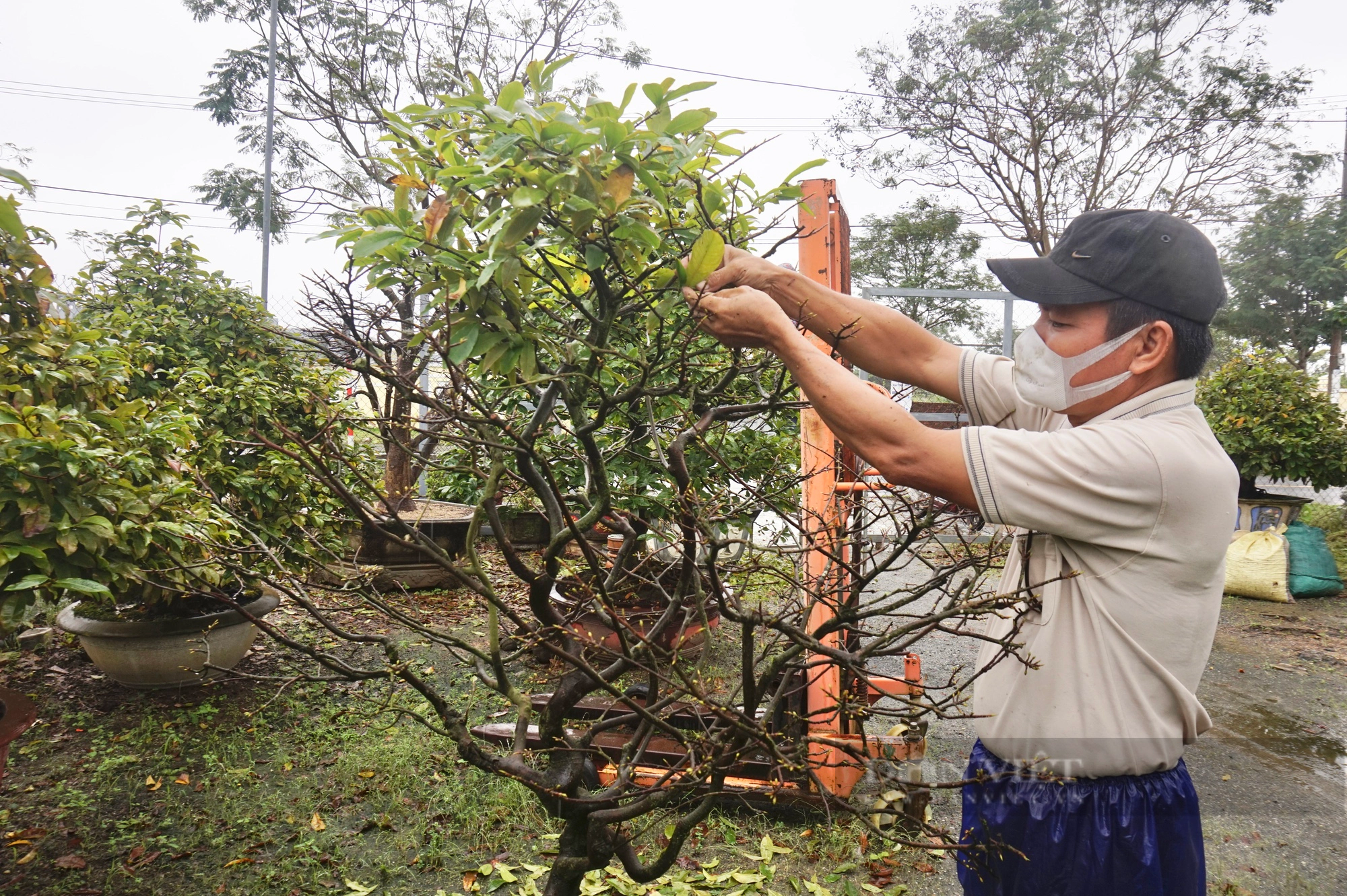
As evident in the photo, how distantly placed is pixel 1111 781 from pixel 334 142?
41.8 ft

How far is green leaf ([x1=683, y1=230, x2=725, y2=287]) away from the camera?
4.69ft

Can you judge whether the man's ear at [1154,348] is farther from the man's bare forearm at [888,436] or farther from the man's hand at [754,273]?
the man's hand at [754,273]

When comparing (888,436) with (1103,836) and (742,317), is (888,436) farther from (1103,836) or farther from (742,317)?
(1103,836)

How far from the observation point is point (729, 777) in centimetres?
323

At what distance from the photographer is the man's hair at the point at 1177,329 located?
145 cm

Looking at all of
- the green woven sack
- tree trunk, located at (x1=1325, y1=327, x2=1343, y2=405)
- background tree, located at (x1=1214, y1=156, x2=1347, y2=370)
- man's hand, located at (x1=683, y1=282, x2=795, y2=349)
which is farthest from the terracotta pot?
tree trunk, located at (x1=1325, y1=327, x2=1343, y2=405)

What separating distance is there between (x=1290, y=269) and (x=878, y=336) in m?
16.7

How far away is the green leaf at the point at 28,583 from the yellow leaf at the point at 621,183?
2.24 m

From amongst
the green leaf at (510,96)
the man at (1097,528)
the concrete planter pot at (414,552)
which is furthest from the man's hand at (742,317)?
the concrete planter pot at (414,552)

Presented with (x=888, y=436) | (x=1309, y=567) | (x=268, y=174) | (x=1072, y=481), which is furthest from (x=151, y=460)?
(x=1309, y=567)

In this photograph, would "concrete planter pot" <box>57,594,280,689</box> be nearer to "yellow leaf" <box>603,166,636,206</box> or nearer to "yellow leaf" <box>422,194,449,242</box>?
"yellow leaf" <box>422,194,449,242</box>

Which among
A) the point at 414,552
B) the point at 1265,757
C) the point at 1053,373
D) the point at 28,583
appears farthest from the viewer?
the point at 414,552

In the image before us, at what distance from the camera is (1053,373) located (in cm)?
158

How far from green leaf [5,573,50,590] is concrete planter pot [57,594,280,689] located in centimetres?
167
